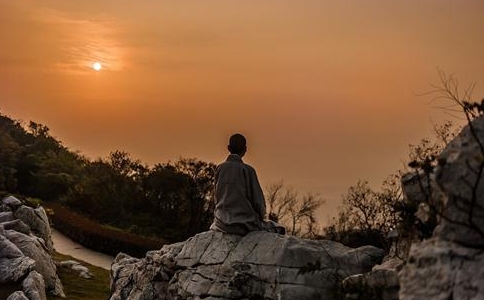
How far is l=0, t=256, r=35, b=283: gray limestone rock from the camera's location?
74.6ft

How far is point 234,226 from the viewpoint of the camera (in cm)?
1423

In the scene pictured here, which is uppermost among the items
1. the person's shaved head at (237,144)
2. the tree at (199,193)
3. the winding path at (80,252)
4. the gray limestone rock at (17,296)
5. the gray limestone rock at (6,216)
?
the tree at (199,193)

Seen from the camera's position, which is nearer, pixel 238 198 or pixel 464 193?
pixel 464 193

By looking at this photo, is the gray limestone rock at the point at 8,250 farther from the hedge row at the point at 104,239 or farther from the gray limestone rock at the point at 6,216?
the hedge row at the point at 104,239

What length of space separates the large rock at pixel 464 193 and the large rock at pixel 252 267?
406 cm

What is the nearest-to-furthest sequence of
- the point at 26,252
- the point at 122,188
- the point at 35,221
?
the point at 26,252, the point at 35,221, the point at 122,188

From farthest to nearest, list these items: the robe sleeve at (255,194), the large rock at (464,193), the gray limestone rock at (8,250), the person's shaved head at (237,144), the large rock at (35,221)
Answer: the large rock at (35,221)
the gray limestone rock at (8,250)
the person's shaved head at (237,144)
the robe sleeve at (255,194)
the large rock at (464,193)

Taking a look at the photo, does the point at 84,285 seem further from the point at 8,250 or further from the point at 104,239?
the point at 104,239

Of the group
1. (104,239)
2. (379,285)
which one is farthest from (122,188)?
(379,285)

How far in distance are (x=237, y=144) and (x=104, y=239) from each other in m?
25.8

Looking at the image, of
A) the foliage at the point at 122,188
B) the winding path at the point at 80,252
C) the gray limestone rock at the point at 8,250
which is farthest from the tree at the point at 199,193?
the gray limestone rock at the point at 8,250

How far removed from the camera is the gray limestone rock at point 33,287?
22.1 metres

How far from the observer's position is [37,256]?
26.1m

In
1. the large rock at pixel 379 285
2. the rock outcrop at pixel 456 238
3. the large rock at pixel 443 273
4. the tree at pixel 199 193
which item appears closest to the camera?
the large rock at pixel 443 273
